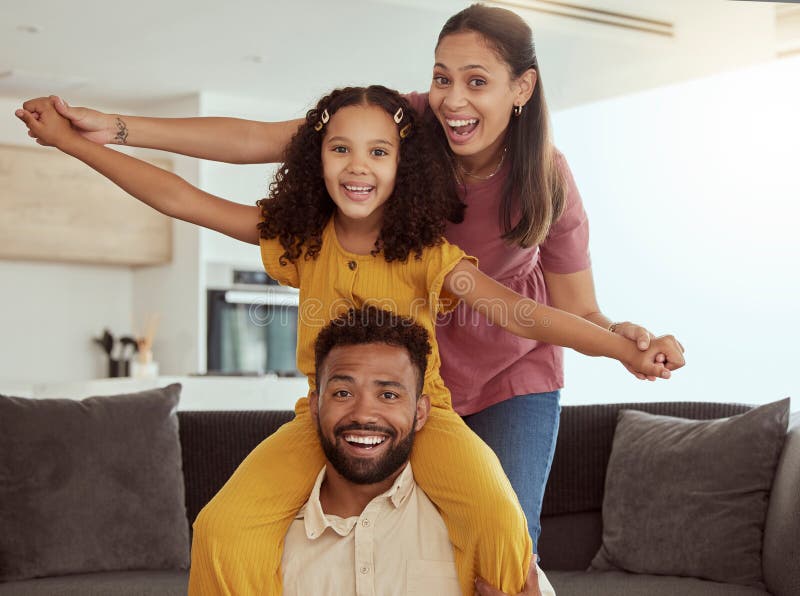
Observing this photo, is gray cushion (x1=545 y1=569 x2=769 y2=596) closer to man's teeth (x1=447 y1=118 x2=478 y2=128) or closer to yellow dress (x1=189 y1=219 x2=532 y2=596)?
yellow dress (x1=189 y1=219 x2=532 y2=596)

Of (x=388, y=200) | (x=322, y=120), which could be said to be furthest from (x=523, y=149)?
(x=322, y=120)

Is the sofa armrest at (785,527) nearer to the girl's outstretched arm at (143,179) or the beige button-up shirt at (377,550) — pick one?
the beige button-up shirt at (377,550)

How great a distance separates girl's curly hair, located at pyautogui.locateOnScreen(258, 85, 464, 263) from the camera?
205 centimetres

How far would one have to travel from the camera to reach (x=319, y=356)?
6.66 ft

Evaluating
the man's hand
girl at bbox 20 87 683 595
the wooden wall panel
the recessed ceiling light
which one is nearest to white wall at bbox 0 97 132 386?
the wooden wall panel

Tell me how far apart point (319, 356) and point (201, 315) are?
472 cm

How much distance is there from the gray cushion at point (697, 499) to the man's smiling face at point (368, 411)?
1447mm

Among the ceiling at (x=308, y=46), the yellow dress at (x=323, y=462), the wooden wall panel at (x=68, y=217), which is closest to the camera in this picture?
the yellow dress at (x=323, y=462)

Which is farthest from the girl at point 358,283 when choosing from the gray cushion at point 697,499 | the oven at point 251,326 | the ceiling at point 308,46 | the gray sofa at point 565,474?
the oven at point 251,326

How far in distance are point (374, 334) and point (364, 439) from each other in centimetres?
21

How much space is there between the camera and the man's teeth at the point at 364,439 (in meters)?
1.93

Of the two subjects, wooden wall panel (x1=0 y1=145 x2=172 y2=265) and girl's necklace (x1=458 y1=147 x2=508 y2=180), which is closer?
girl's necklace (x1=458 y1=147 x2=508 y2=180)

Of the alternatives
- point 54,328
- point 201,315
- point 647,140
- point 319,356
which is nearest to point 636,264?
point 647,140

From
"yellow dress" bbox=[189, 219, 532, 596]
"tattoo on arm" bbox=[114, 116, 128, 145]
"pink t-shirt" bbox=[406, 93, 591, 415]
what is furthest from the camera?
"pink t-shirt" bbox=[406, 93, 591, 415]
